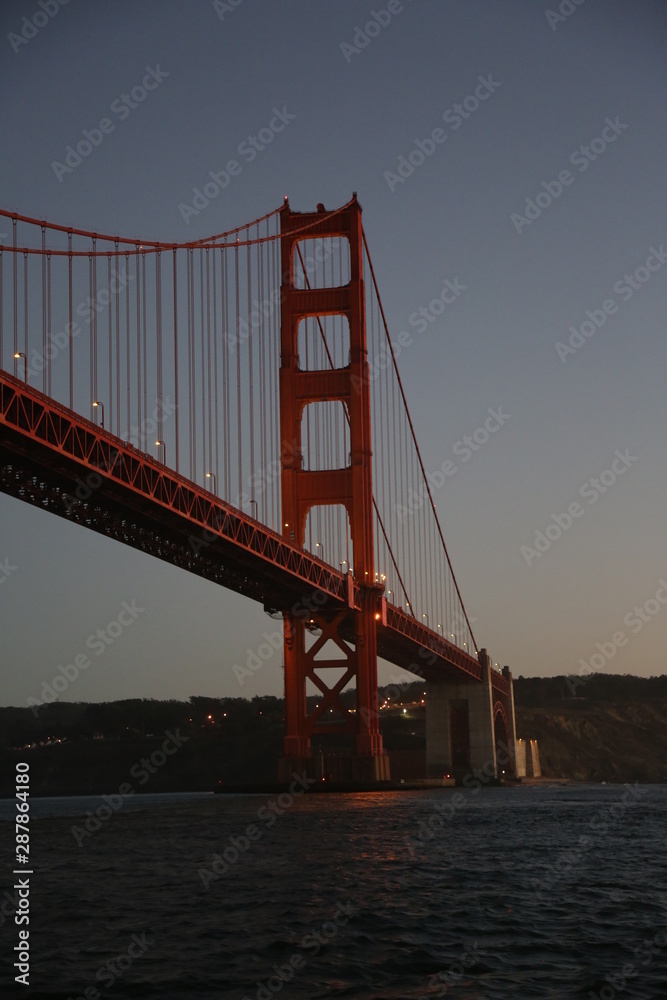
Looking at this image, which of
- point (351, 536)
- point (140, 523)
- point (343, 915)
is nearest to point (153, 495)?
point (140, 523)

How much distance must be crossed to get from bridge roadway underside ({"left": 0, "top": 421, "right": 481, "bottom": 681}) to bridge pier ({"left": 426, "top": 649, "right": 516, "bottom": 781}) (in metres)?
24.3

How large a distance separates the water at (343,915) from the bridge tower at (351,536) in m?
25.7

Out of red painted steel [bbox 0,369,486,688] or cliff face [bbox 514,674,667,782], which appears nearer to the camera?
red painted steel [bbox 0,369,486,688]

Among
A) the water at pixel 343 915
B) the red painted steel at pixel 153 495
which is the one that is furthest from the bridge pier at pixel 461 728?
the water at pixel 343 915

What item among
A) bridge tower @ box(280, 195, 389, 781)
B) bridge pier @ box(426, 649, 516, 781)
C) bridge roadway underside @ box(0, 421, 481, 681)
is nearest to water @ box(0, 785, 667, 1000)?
bridge roadway underside @ box(0, 421, 481, 681)

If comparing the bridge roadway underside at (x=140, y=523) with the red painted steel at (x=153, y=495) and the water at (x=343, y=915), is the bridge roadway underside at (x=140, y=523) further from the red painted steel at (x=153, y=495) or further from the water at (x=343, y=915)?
the water at (x=343, y=915)

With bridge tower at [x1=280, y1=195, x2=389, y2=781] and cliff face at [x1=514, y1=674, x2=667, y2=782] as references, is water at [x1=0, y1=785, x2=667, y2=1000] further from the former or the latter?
cliff face at [x1=514, y1=674, x2=667, y2=782]

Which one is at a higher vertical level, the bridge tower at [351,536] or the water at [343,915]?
the bridge tower at [351,536]

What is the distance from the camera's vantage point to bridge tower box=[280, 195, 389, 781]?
5828cm

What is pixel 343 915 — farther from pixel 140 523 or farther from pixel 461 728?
pixel 461 728

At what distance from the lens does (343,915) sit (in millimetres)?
17094

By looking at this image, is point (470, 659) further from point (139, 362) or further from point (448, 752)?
point (139, 362)

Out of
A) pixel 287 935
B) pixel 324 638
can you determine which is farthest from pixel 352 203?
pixel 287 935

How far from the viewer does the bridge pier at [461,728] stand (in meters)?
87.3
